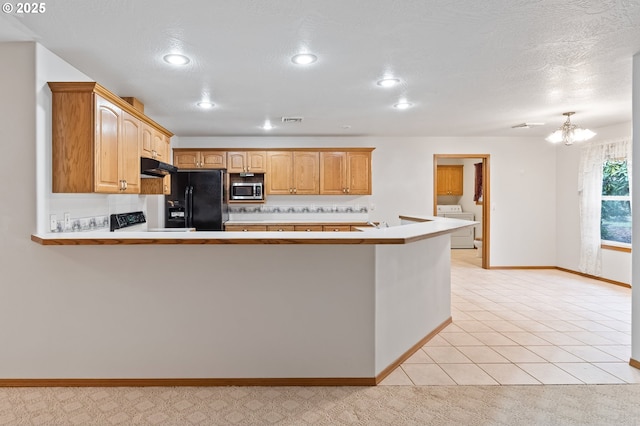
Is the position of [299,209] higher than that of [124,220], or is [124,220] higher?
[299,209]

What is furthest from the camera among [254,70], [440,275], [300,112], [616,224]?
[616,224]

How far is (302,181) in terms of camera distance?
257 inches

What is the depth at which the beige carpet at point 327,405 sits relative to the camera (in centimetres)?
228

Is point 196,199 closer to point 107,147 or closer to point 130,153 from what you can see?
point 130,153

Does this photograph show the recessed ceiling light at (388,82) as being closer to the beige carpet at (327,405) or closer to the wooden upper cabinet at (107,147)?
the wooden upper cabinet at (107,147)

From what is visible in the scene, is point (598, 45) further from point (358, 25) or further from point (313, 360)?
point (313, 360)

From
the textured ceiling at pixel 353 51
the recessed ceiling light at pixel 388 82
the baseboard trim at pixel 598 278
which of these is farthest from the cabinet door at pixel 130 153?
the baseboard trim at pixel 598 278

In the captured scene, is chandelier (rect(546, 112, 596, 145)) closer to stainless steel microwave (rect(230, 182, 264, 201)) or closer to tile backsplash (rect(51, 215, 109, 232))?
stainless steel microwave (rect(230, 182, 264, 201))

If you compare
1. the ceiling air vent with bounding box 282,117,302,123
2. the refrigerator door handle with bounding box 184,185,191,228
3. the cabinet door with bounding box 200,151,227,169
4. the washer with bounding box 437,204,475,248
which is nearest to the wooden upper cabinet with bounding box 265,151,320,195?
the cabinet door with bounding box 200,151,227,169

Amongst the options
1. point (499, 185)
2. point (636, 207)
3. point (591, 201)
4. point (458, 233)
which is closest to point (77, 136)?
point (636, 207)

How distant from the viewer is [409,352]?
3.19 m

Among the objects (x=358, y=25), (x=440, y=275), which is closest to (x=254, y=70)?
(x=358, y=25)

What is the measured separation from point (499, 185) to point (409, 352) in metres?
4.78

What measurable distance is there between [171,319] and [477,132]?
18.2ft
